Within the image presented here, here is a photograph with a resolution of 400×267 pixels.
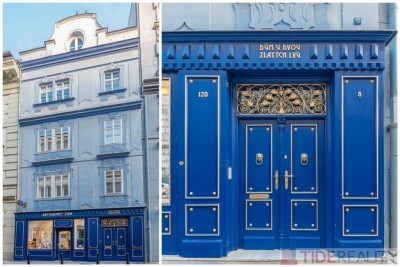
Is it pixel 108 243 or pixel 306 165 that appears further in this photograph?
pixel 306 165

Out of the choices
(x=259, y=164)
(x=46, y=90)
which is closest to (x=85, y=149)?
(x=46, y=90)

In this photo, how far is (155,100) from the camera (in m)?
8.51

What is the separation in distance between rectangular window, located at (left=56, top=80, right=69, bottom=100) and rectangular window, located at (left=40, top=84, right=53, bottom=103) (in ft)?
0.29

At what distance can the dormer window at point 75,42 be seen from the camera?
8570 mm

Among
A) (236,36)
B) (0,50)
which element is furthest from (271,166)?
(0,50)

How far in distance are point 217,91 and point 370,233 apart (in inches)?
106

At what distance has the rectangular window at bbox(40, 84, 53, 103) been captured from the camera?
28.1 feet

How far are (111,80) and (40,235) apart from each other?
2.15 m

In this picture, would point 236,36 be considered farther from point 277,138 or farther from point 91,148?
point 91,148

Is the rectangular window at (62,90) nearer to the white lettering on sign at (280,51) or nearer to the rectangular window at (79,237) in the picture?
the rectangular window at (79,237)

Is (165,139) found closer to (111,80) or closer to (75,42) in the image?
(111,80)

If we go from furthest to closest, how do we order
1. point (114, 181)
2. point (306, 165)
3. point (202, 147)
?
point (306, 165) → point (202, 147) → point (114, 181)

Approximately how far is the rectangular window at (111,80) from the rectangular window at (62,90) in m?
0.51

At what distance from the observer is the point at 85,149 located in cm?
849
